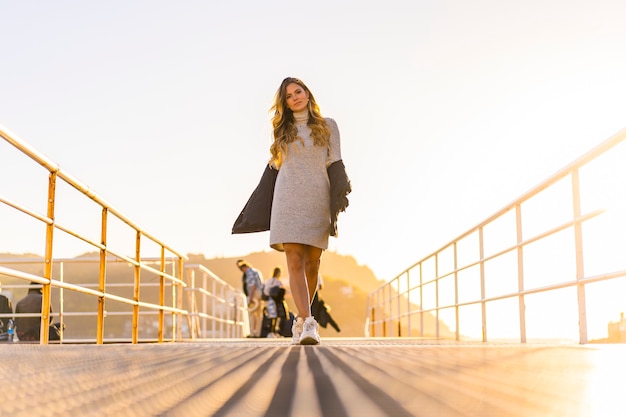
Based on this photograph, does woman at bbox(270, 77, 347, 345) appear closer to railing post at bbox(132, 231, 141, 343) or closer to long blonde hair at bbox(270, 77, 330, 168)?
long blonde hair at bbox(270, 77, 330, 168)

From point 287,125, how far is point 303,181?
282 millimetres

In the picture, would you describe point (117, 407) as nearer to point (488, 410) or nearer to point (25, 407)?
point (25, 407)

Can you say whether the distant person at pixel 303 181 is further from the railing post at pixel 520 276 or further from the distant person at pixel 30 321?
the distant person at pixel 30 321

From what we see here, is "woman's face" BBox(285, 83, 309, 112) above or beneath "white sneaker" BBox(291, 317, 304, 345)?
above

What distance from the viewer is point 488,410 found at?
0.47 meters

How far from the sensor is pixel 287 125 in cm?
360

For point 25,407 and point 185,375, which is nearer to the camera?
point 25,407

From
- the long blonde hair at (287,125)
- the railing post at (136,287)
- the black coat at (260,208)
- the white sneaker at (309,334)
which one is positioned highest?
the long blonde hair at (287,125)

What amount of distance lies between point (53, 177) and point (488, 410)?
2.94 meters

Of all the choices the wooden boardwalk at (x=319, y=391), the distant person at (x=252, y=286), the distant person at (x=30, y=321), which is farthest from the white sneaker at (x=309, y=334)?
the distant person at (x=252, y=286)

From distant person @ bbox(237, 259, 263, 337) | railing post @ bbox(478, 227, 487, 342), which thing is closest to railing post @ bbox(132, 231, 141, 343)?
railing post @ bbox(478, 227, 487, 342)

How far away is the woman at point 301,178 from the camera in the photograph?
11.4 ft

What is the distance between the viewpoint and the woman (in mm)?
3484

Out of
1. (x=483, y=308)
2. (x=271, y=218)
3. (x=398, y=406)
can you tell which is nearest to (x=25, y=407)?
(x=398, y=406)
